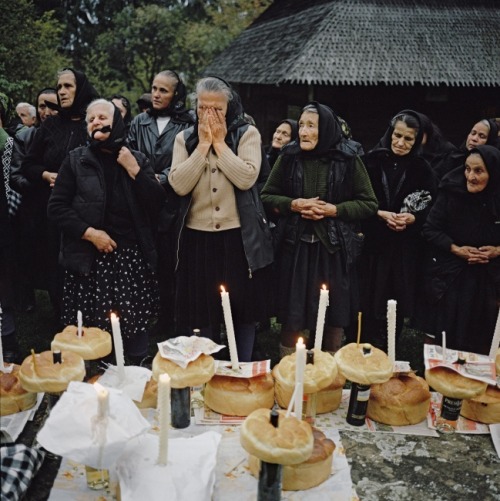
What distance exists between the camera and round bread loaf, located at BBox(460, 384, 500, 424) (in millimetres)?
2393

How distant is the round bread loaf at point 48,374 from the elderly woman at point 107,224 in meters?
1.11

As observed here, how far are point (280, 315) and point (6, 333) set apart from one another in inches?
78.4

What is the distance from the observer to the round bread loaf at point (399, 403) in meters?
2.39

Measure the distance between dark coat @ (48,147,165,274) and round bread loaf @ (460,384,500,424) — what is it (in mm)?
2053

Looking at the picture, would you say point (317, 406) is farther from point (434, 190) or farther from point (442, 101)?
point (442, 101)

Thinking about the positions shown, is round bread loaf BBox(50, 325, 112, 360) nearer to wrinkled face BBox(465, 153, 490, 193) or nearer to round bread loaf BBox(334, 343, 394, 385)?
round bread loaf BBox(334, 343, 394, 385)

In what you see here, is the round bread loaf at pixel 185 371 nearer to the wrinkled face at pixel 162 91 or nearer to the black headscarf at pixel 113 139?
the black headscarf at pixel 113 139

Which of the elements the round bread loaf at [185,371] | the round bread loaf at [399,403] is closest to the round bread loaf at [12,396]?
the round bread loaf at [185,371]

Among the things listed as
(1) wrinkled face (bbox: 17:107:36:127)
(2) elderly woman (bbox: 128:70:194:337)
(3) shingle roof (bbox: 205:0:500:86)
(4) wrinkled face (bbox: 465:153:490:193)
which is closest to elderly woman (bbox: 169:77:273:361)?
(2) elderly woman (bbox: 128:70:194:337)

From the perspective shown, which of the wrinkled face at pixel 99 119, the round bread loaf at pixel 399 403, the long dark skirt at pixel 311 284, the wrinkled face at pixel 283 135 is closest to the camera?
the round bread loaf at pixel 399 403

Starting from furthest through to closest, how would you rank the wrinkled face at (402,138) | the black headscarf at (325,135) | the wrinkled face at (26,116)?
the wrinkled face at (26,116) → the wrinkled face at (402,138) → the black headscarf at (325,135)

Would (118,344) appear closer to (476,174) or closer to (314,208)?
(314,208)

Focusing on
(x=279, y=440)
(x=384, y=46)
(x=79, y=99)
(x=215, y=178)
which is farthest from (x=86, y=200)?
(x=384, y=46)

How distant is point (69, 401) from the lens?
1796 mm
